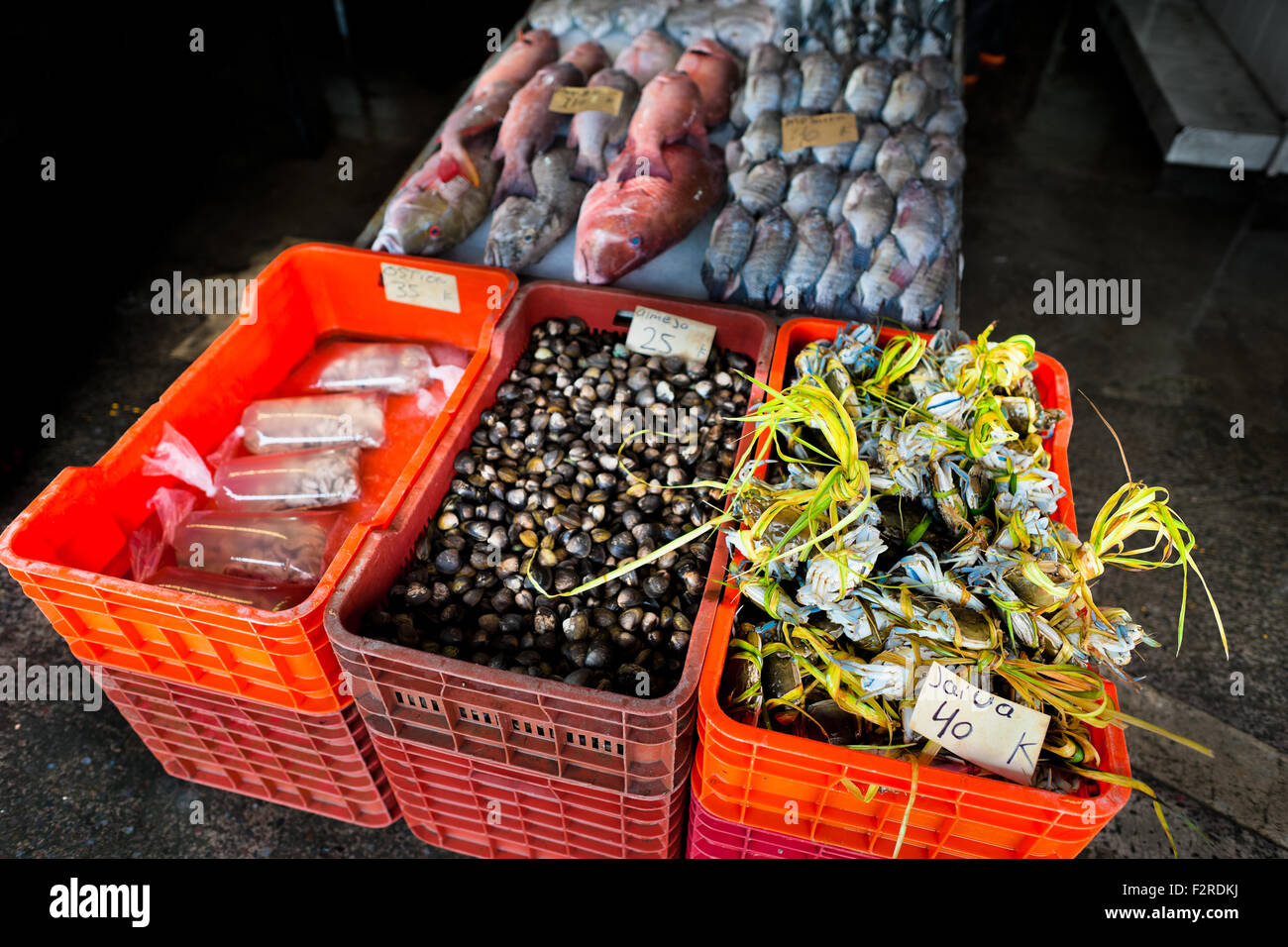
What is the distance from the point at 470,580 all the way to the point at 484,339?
0.71 m

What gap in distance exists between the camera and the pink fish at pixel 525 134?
2.77m

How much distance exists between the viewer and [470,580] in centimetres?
173

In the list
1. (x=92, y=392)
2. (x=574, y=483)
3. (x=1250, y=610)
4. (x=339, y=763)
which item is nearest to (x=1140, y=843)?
(x=1250, y=610)

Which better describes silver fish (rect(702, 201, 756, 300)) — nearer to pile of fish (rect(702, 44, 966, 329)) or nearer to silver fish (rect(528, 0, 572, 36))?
pile of fish (rect(702, 44, 966, 329))

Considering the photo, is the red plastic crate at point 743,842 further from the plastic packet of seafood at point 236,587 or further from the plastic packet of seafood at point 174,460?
the plastic packet of seafood at point 174,460

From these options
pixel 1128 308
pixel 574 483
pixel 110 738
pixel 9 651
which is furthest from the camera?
pixel 1128 308

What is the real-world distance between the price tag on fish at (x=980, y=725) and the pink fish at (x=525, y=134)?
2167 mm

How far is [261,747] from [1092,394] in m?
3.54

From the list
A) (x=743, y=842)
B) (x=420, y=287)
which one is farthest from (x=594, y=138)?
(x=743, y=842)

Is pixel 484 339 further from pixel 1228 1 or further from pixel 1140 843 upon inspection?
pixel 1228 1

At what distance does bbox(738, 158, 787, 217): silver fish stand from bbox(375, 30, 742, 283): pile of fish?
13 cm

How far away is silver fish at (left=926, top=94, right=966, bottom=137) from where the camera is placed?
3.02 m

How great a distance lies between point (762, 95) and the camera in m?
3.04

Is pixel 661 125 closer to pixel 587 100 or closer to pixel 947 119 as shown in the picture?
pixel 587 100
